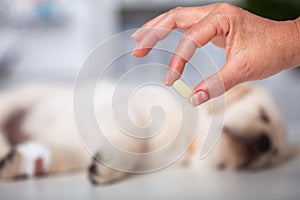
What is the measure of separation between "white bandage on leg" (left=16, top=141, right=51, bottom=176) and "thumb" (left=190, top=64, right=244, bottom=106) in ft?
1.69

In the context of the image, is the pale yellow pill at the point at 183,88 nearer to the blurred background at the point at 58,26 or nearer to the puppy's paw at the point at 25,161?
the puppy's paw at the point at 25,161

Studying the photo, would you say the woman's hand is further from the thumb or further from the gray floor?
the gray floor

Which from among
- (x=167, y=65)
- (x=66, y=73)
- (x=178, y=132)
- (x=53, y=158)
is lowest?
(x=66, y=73)

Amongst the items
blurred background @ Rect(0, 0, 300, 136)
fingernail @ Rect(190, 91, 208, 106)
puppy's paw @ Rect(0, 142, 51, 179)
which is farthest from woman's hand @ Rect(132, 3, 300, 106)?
blurred background @ Rect(0, 0, 300, 136)

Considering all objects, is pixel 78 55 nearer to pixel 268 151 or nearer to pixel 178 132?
pixel 268 151

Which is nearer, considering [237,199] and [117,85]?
[117,85]

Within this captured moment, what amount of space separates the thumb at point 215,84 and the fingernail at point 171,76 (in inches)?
0.7

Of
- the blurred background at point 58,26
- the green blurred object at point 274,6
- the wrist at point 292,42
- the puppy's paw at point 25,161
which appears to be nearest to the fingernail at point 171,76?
the wrist at point 292,42

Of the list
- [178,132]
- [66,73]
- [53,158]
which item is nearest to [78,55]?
[66,73]

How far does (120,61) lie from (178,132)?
116mm

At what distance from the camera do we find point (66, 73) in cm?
228

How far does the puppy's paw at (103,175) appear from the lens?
33.1 inches

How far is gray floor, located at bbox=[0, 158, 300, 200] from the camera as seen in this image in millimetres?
800

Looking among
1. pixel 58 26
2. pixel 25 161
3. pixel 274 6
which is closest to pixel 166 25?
pixel 25 161
